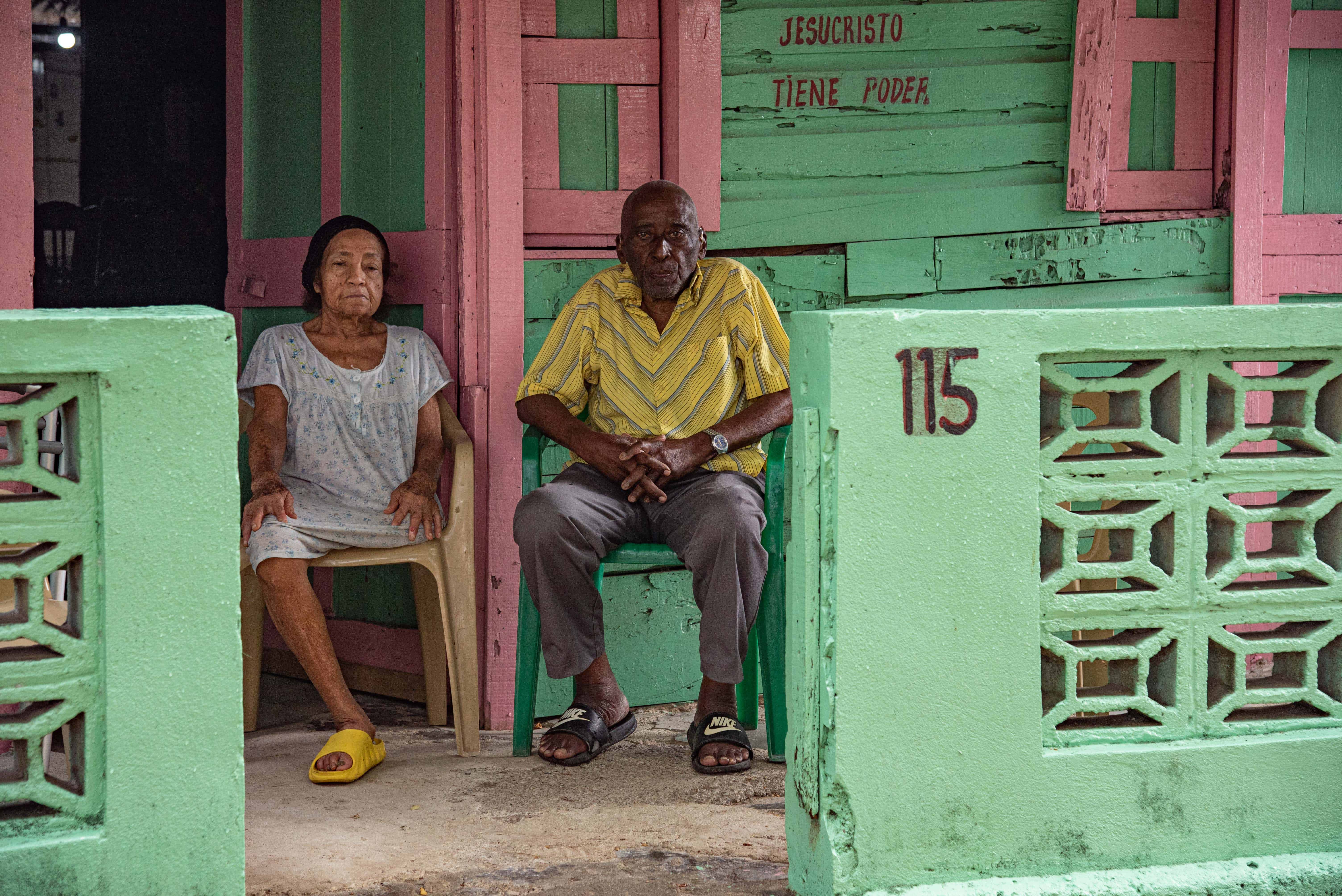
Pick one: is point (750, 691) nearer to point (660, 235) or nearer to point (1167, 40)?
point (660, 235)

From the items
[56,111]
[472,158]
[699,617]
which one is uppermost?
[56,111]

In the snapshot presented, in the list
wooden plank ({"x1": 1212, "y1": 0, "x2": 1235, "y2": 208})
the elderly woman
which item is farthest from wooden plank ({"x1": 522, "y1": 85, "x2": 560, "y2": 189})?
wooden plank ({"x1": 1212, "y1": 0, "x2": 1235, "y2": 208})

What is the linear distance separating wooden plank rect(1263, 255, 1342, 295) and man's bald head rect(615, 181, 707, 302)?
1.94 meters

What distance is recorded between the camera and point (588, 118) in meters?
3.62

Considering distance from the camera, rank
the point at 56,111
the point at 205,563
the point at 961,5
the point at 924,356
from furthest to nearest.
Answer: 1. the point at 56,111
2. the point at 961,5
3. the point at 924,356
4. the point at 205,563

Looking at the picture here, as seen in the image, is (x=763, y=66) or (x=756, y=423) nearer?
(x=756, y=423)

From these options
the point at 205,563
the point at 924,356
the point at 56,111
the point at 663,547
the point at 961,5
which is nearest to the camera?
the point at 205,563

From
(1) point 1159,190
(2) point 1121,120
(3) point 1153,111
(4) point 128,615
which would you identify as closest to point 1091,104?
(2) point 1121,120

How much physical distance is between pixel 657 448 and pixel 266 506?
1.08m

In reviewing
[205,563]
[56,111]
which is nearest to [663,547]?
[205,563]

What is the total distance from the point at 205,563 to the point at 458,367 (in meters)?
1.68

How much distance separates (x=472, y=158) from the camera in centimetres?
352

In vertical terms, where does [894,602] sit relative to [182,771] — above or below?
above

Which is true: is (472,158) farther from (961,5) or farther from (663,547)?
(961,5)
